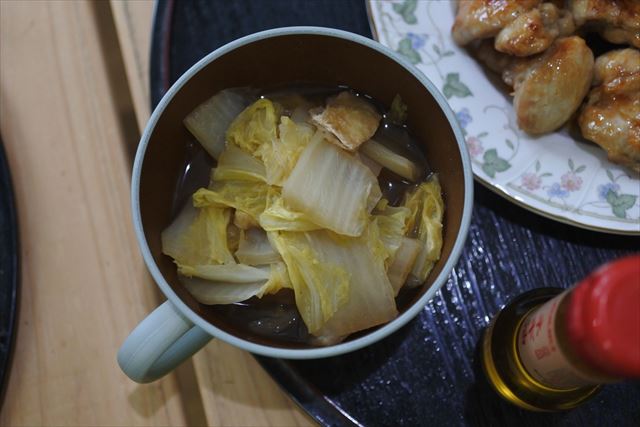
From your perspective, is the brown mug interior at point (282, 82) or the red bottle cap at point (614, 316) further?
the brown mug interior at point (282, 82)

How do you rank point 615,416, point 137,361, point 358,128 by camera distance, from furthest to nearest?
1. point 615,416
2. point 358,128
3. point 137,361

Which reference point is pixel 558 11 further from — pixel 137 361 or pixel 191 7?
pixel 137 361

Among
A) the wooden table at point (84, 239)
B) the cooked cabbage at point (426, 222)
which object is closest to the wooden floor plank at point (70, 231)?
the wooden table at point (84, 239)

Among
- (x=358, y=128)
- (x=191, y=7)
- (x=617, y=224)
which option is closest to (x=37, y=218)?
(x=191, y=7)

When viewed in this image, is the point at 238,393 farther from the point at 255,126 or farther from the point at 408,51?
the point at 408,51

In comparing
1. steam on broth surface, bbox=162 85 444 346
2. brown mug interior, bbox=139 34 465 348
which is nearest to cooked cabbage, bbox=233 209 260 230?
steam on broth surface, bbox=162 85 444 346

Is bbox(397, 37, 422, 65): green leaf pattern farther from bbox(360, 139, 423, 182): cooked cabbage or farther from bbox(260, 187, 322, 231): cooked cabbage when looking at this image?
bbox(260, 187, 322, 231): cooked cabbage

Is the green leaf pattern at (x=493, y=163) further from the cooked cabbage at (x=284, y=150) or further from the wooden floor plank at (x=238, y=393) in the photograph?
the wooden floor plank at (x=238, y=393)

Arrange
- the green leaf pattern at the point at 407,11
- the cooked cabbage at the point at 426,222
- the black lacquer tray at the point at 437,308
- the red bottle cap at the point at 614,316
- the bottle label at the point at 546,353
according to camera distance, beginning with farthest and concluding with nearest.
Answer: the green leaf pattern at the point at 407,11 < the black lacquer tray at the point at 437,308 < the cooked cabbage at the point at 426,222 < the bottle label at the point at 546,353 < the red bottle cap at the point at 614,316
